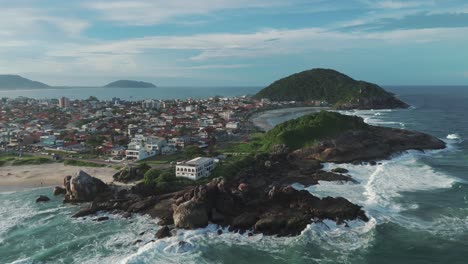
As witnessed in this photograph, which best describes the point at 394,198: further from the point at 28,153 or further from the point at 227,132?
the point at 28,153

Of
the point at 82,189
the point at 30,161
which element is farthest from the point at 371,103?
the point at 82,189

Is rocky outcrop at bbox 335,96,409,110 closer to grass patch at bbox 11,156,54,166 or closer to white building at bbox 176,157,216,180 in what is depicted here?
white building at bbox 176,157,216,180

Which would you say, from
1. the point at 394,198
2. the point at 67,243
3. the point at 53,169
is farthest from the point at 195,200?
the point at 53,169

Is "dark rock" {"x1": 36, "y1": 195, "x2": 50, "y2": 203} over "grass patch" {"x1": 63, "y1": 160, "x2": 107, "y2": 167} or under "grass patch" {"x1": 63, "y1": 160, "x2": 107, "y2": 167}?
under

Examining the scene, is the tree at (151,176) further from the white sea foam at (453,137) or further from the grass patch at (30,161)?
the white sea foam at (453,137)

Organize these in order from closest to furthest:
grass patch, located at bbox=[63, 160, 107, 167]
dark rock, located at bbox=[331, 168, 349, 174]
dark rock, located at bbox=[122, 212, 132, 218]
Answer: dark rock, located at bbox=[122, 212, 132, 218], dark rock, located at bbox=[331, 168, 349, 174], grass patch, located at bbox=[63, 160, 107, 167]

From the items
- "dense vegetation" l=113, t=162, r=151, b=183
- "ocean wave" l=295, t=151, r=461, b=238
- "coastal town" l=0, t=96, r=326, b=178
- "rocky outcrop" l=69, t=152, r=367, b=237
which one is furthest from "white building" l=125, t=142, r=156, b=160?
"ocean wave" l=295, t=151, r=461, b=238

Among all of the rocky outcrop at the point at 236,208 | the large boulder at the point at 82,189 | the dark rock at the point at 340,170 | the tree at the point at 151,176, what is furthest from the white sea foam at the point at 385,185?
the large boulder at the point at 82,189
